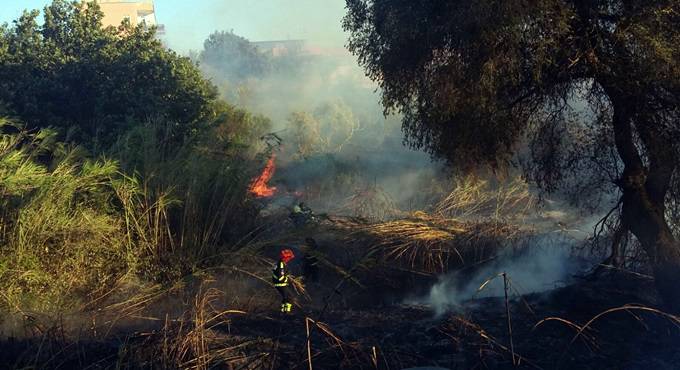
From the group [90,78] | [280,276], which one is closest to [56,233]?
[280,276]

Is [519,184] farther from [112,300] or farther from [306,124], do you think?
[306,124]

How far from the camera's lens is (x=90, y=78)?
56.4ft

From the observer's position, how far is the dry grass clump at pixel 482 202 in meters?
13.7

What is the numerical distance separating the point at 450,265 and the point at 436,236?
23.1 inches

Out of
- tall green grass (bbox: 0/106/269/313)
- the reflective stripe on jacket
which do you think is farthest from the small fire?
the reflective stripe on jacket

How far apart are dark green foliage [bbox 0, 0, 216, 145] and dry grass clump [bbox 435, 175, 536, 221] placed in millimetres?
7110

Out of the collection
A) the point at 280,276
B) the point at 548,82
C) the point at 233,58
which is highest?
the point at 233,58

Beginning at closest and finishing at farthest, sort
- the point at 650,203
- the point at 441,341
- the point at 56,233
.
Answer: the point at 441,341
the point at 650,203
the point at 56,233

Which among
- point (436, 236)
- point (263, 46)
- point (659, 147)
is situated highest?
point (263, 46)

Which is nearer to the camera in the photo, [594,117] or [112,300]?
[594,117]

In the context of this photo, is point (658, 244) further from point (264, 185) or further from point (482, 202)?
point (264, 185)

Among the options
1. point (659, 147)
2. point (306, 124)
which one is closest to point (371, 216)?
point (659, 147)

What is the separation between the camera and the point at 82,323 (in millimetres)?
7898

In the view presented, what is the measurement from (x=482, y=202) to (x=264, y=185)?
579 centimetres
